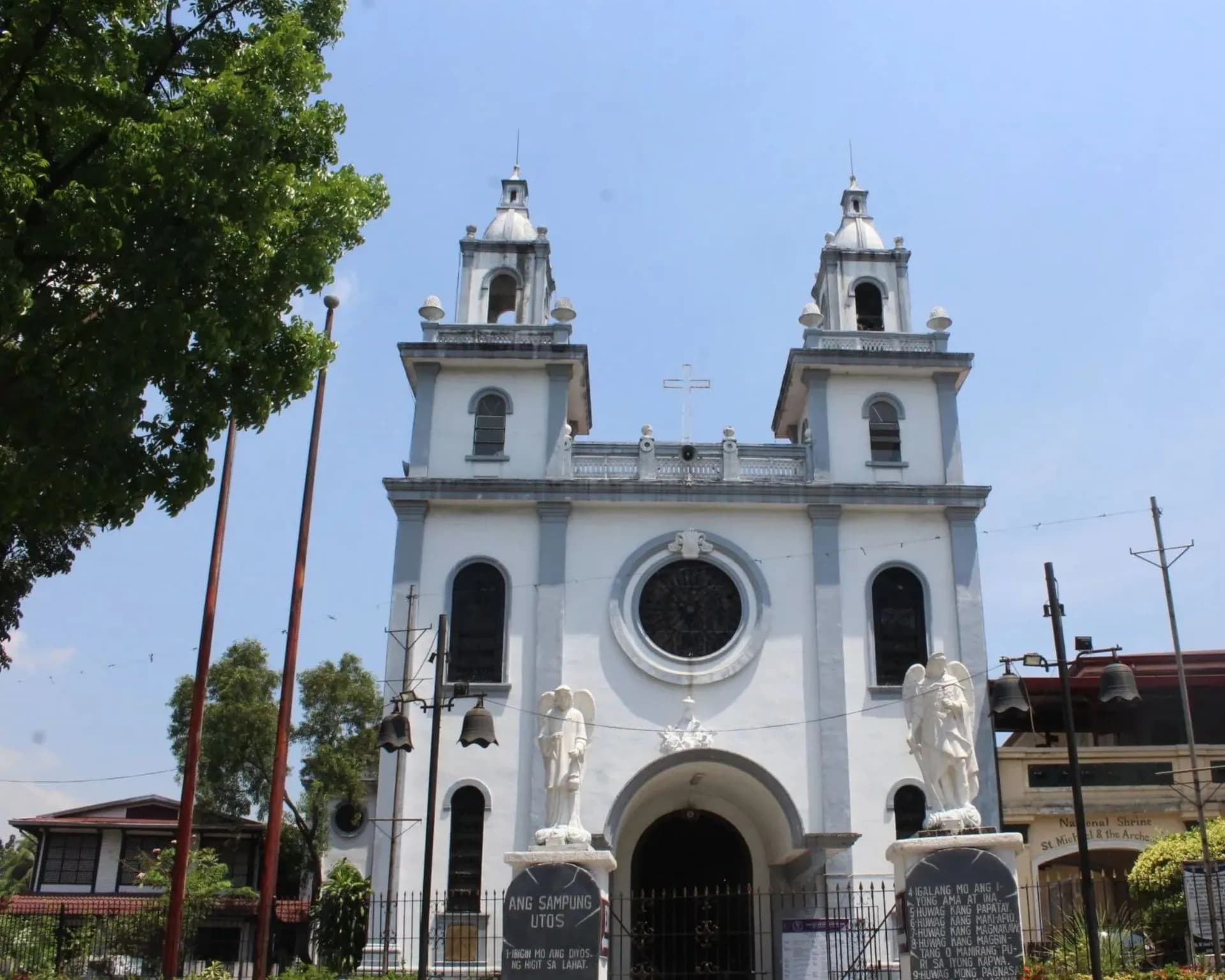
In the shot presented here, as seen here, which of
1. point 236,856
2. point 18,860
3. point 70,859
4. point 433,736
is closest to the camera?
point 433,736

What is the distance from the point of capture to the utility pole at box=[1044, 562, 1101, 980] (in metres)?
13.3

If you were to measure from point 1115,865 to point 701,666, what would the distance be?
11.3m

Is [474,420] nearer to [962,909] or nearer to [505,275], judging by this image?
[505,275]

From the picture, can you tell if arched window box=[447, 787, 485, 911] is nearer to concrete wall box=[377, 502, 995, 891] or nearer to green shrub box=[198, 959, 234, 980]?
concrete wall box=[377, 502, 995, 891]

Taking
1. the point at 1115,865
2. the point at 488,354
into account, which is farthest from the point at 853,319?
the point at 1115,865

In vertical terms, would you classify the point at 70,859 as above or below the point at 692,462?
below

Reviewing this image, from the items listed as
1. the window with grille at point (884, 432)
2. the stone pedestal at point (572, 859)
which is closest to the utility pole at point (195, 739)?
the stone pedestal at point (572, 859)

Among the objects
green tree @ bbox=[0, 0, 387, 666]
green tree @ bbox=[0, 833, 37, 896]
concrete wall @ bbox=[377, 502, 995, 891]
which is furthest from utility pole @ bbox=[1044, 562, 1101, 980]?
green tree @ bbox=[0, 833, 37, 896]

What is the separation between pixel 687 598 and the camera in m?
24.6

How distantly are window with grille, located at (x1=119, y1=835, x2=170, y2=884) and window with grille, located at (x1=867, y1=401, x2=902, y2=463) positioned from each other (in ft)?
76.2

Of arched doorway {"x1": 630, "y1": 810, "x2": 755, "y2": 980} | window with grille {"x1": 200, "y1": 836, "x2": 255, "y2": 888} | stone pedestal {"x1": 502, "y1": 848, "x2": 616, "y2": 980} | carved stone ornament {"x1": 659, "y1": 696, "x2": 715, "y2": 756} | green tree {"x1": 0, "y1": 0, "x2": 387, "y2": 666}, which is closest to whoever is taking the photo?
green tree {"x1": 0, "y1": 0, "x2": 387, "y2": 666}

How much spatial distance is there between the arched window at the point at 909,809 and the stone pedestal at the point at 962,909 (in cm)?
916

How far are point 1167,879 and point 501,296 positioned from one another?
17718 millimetres

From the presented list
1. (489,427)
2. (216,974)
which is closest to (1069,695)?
(216,974)
